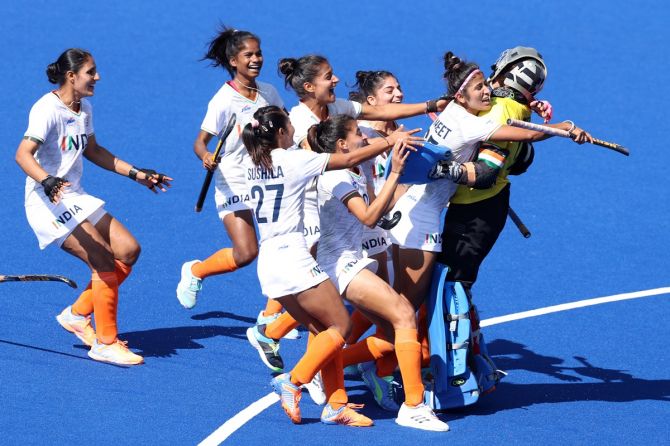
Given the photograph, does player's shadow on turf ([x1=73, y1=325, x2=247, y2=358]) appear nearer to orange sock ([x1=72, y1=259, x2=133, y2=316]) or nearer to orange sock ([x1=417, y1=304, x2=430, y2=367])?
orange sock ([x1=72, y1=259, x2=133, y2=316])

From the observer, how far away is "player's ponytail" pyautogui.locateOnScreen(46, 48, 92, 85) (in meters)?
8.46

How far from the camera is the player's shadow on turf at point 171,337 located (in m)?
8.88

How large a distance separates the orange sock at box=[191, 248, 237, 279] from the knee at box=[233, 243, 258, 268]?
0.08 meters

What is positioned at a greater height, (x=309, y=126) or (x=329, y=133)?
(x=309, y=126)

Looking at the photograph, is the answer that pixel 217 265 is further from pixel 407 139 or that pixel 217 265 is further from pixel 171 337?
pixel 407 139

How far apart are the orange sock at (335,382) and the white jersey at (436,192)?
874mm

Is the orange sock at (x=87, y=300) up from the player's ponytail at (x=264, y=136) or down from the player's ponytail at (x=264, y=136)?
down

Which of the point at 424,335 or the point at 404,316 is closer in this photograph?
the point at 404,316

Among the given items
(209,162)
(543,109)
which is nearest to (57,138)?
(209,162)

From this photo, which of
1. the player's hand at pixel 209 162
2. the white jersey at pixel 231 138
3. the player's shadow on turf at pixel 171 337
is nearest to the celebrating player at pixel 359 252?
the player's hand at pixel 209 162

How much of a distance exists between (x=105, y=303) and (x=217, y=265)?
1080 millimetres

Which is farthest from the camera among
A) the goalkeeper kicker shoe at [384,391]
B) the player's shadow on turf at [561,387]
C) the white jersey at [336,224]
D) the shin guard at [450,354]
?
the player's shadow on turf at [561,387]

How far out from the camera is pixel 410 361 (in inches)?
294

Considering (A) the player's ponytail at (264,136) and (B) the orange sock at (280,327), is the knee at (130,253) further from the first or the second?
(A) the player's ponytail at (264,136)
